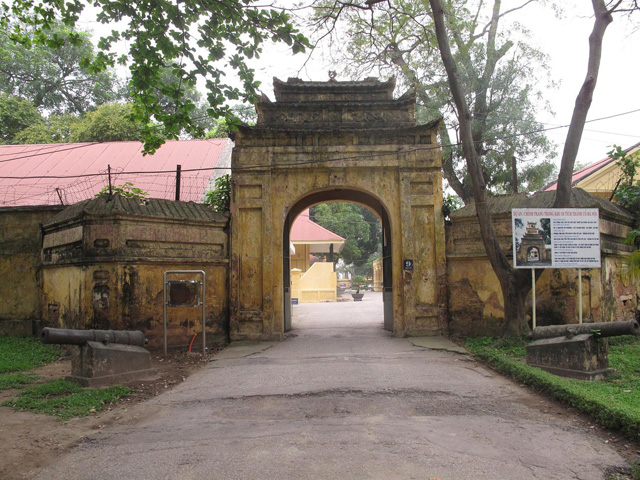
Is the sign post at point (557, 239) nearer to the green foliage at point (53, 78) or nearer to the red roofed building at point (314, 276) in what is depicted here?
the red roofed building at point (314, 276)

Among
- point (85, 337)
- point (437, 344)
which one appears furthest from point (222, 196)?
point (437, 344)

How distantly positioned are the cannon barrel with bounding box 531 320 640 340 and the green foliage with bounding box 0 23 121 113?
83.5 ft

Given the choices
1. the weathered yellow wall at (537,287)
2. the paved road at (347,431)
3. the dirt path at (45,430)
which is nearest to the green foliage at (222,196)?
the paved road at (347,431)

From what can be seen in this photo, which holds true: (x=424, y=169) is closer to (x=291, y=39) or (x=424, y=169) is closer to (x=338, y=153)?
(x=338, y=153)

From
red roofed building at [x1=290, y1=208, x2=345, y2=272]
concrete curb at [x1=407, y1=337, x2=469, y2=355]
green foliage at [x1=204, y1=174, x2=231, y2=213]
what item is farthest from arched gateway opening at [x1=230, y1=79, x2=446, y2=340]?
red roofed building at [x1=290, y1=208, x2=345, y2=272]

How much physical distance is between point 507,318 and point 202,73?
23.0 ft

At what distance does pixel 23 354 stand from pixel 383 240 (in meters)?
8.06

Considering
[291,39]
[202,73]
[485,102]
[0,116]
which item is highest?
[0,116]

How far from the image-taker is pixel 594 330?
252 inches

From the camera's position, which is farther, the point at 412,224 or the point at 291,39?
the point at 412,224

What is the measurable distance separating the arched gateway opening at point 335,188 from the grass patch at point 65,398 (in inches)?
161

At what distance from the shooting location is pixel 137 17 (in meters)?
6.85

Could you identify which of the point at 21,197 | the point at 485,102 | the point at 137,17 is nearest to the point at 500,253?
the point at 137,17

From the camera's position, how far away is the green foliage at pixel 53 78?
2576cm
